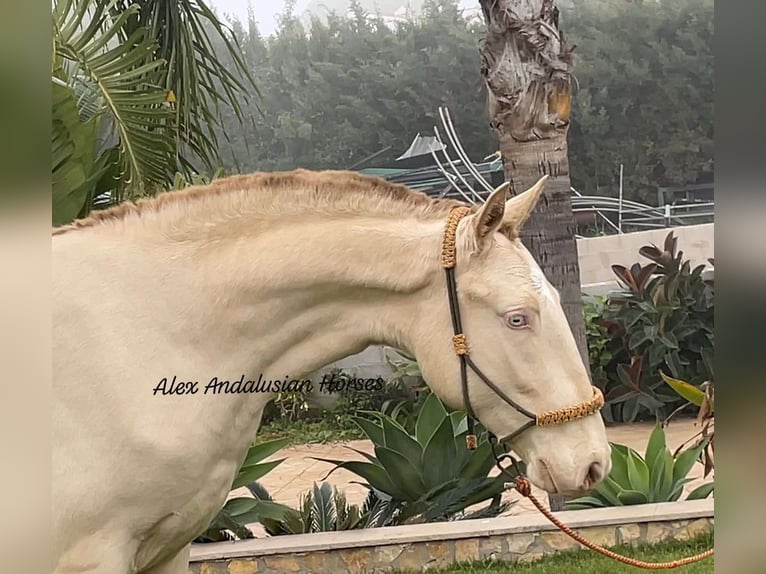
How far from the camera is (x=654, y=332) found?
7.62 feet

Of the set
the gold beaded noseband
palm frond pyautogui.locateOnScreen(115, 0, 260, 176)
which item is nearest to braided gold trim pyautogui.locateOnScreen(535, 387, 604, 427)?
the gold beaded noseband

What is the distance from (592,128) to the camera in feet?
7.32

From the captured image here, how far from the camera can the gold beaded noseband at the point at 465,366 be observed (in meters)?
1.76

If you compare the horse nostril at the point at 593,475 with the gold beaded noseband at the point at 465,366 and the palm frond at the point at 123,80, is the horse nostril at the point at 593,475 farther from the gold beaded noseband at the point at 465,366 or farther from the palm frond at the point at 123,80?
the palm frond at the point at 123,80

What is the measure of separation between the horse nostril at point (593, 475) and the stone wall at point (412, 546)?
429 mm

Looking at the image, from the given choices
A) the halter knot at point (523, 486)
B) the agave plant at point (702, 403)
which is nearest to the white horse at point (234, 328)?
the halter knot at point (523, 486)

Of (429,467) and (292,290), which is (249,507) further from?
(292,290)

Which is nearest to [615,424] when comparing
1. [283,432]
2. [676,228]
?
[676,228]

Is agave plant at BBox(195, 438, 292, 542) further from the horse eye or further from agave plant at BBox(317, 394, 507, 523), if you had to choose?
the horse eye

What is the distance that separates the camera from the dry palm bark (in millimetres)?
2164

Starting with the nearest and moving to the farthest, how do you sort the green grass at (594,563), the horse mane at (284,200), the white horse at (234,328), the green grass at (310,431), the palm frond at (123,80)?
the white horse at (234,328)
the horse mane at (284,200)
the palm frond at (123,80)
the green grass at (310,431)
the green grass at (594,563)

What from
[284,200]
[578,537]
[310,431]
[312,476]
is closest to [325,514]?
[312,476]

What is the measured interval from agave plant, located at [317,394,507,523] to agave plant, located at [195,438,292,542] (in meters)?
0.17

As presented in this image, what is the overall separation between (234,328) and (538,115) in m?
1.05
